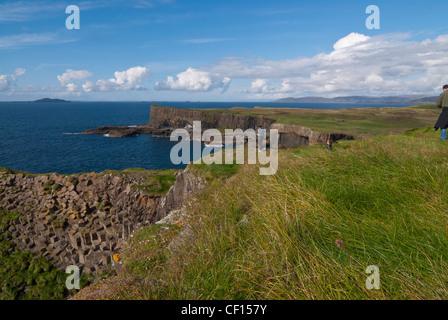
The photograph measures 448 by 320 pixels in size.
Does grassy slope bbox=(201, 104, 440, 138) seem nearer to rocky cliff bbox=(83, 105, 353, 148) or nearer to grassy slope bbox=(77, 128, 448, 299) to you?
rocky cliff bbox=(83, 105, 353, 148)

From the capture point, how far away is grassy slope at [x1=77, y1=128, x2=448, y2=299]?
3.04m

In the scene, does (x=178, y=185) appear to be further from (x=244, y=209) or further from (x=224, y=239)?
(x=224, y=239)

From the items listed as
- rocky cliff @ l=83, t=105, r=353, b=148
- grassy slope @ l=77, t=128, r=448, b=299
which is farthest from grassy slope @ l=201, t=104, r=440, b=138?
grassy slope @ l=77, t=128, r=448, b=299

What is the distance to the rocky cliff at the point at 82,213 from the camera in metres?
15.5

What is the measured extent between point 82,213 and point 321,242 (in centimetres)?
1774

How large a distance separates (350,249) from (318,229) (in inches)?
20.6

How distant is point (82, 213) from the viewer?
57.9 ft

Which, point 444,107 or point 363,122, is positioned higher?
point 363,122

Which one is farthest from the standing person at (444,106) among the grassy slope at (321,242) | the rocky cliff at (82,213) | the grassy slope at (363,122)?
the grassy slope at (363,122)

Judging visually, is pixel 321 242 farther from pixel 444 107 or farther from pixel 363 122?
pixel 363 122

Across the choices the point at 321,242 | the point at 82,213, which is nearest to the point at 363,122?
the point at 82,213
